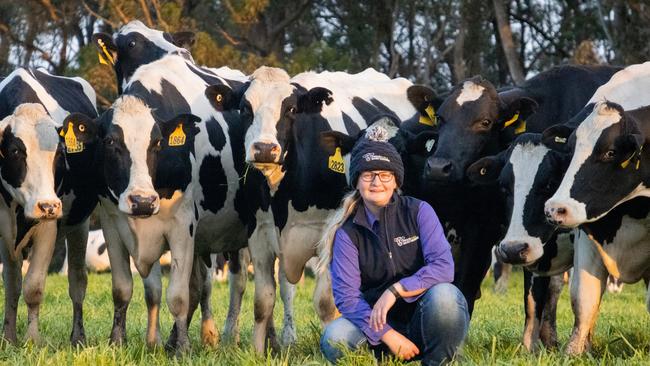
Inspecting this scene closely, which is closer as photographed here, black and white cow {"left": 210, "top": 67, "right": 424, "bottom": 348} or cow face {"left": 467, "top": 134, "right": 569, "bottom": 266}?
cow face {"left": 467, "top": 134, "right": 569, "bottom": 266}

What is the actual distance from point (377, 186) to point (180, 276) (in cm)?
317

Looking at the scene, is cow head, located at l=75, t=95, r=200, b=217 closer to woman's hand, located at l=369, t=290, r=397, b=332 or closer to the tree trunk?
woman's hand, located at l=369, t=290, r=397, b=332

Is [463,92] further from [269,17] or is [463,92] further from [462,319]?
[269,17]

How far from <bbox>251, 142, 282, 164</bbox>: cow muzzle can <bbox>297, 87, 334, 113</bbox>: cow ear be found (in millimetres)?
855

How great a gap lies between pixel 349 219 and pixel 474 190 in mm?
2321

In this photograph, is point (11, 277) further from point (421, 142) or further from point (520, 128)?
point (520, 128)

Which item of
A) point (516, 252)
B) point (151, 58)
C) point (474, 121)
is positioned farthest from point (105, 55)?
point (516, 252)

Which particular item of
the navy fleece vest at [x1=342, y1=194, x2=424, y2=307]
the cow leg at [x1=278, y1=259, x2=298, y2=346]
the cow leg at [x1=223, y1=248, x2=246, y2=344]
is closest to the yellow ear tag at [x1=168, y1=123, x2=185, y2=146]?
the cow leg at [x1=278, y1=259, x2=298, y2=346]

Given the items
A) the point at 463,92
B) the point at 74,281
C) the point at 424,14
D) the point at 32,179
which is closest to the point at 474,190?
the point at 463,92

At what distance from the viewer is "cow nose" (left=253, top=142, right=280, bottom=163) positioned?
8234mm

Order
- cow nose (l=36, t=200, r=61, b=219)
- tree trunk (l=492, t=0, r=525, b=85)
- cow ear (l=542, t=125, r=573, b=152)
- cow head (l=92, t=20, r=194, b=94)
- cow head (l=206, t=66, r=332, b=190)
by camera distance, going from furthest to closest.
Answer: tree trunk (l=492, t=0, r=525, b=85) → cow head (l=92, t=20, r=194, b=94) → cow nose (l=36, t=200, r=61, b=219) → cow head (l=206, t=66, r=332, b=190) → cow ear (l=542, t=125, r=573, b=152)

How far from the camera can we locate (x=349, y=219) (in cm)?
670

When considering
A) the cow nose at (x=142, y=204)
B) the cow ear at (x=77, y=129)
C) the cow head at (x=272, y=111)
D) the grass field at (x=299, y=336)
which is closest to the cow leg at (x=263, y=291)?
the grass field at (x=299, y=336)

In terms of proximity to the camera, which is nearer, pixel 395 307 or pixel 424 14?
pixel 395 307
